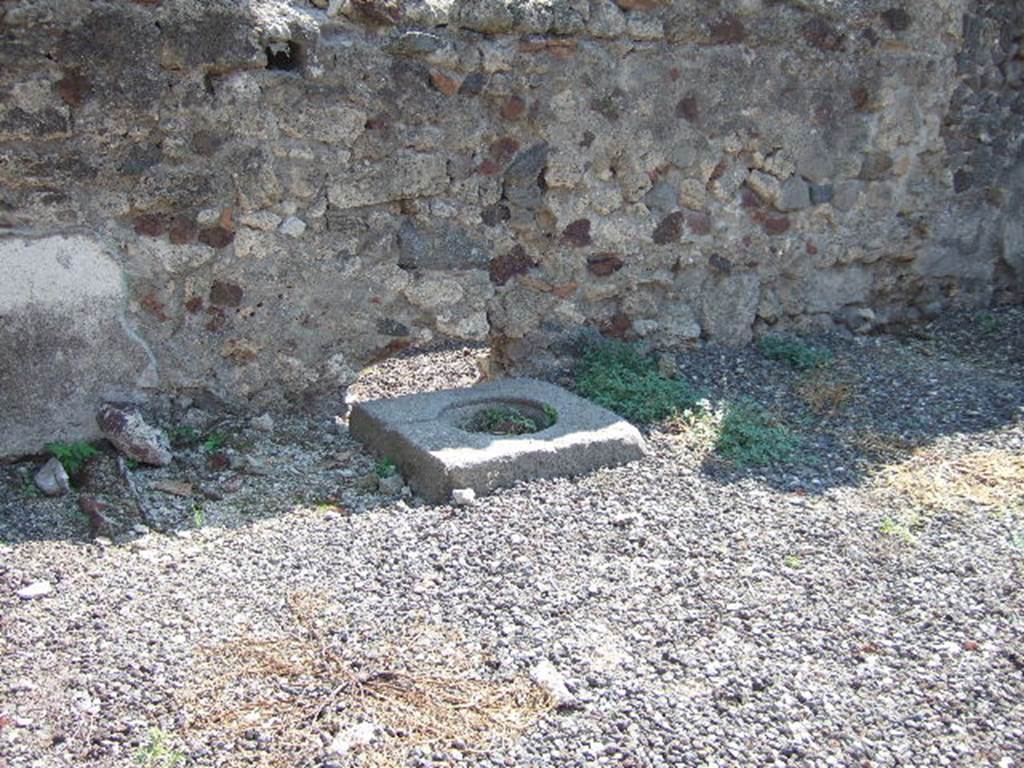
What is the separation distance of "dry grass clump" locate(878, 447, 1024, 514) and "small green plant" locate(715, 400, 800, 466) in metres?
0.36

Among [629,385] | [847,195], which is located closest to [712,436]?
[629,385]

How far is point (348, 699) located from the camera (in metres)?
2.63

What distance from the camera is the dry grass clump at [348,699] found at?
247 cm

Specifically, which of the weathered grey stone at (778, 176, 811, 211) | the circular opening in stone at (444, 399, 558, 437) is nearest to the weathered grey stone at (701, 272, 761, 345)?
the weathered grey stone at (778, 176, 811, 211)

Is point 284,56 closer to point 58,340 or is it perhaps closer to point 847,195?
point 58,340

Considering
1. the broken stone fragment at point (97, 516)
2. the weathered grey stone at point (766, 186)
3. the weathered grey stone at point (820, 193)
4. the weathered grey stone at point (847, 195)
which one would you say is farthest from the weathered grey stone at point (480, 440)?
the weathered grey stone at point (847, 195)

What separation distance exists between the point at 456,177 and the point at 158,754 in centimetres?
264

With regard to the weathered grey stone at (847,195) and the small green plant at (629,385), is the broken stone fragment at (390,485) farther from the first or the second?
the weathered grey stone at (847,195)

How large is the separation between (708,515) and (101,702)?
191 cm

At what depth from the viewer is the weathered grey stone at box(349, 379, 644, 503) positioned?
149 inches

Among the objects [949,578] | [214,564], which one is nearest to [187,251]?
[214,564]

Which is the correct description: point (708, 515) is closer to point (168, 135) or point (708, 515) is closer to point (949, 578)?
point (949, 578)

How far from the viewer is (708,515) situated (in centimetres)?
368

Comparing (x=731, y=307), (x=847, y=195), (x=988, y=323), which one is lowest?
(x=988, y=323)
